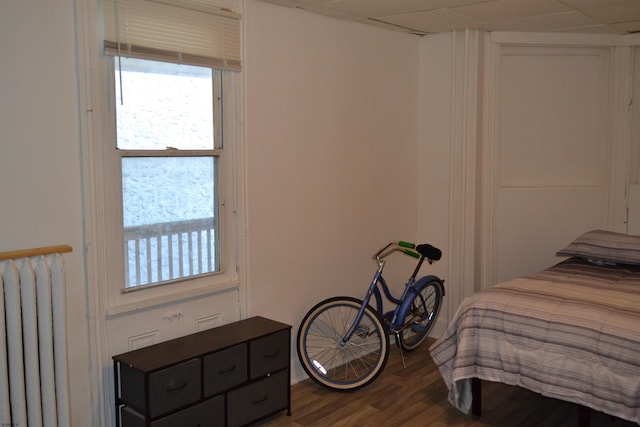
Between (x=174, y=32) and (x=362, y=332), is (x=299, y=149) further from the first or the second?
(x=362, y=332)

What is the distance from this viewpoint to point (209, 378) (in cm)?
311

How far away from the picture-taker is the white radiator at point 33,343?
8.20 feet

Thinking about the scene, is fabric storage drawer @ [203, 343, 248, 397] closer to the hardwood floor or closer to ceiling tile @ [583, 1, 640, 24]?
the hardwood floor

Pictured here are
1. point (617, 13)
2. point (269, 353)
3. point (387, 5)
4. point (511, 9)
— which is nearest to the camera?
point (269, 353)

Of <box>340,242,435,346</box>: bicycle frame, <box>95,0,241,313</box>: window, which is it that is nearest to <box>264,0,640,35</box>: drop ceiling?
<box>95,0,241,313</box>: window

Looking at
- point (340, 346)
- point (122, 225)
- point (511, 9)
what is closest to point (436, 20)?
point (511, 9)

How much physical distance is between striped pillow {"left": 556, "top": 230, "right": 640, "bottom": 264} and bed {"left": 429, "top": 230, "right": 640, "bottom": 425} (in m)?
0.21

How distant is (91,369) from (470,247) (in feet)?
9.35

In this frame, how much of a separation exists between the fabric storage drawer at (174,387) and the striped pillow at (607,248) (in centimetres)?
263

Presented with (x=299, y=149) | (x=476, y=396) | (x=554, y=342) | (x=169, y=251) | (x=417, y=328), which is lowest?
(x=476, y=396)

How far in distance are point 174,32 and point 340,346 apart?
82.9 inches

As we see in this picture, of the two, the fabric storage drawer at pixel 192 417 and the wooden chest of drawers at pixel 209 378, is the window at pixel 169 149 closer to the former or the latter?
the wooden chest of drawers at pixel 209 378

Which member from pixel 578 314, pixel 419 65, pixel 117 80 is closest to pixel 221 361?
pixel 117 80

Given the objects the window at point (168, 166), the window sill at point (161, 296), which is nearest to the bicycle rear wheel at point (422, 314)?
the window sill at point (161, 296)
